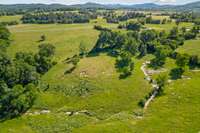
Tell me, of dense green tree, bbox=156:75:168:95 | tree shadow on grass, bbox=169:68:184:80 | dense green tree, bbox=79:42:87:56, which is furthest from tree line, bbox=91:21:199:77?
dense green tree, bbox=156:75:168:95

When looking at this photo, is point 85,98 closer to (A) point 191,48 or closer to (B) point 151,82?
(B) point 151,82

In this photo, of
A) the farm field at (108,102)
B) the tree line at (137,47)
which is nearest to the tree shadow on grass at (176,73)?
the farm field at (108,102)

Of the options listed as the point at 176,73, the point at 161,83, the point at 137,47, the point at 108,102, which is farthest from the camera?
the point at 137,47

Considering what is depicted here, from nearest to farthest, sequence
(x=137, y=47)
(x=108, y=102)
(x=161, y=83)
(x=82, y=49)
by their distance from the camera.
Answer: (x=108, y=102) < (x=161, y=83) < (x=137, y=47) < (x=82, y=49)

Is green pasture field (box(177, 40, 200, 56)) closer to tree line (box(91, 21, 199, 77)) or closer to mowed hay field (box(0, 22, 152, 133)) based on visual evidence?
tree line (box(91, 21, 199, 77))

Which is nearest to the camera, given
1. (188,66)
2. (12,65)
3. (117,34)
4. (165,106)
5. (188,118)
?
(188,118)

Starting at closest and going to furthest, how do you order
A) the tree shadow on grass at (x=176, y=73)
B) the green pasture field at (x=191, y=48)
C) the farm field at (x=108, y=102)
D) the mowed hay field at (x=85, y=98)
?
the farm field at (x=108, y=102) → the mowed hay field at (x=85, y=98) → the tree shadow on grass at (x=176, y=73) → the green pasture field at (x=191, y=48)

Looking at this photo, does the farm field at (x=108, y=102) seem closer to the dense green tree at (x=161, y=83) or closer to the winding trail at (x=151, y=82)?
the winding trail at (x=151, y=82)

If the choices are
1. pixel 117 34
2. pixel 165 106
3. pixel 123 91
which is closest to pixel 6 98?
pixel 123 91

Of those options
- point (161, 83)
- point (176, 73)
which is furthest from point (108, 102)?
point (176, 73)

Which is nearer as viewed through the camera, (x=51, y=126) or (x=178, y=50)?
(x=51, y=126)

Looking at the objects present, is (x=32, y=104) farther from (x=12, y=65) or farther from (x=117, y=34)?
(x=117, y=34)
